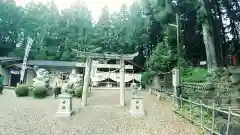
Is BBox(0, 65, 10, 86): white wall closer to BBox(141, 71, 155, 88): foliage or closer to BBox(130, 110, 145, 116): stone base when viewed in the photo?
BBox(141, 71, 155, 88): foliage

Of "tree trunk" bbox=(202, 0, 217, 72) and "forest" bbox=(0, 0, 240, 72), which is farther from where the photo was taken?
"forest" bbox=(0, 0, 240, 72)

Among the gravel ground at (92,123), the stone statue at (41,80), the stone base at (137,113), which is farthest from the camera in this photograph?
the stone statue at (41,80)

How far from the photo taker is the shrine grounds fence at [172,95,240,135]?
20.4ft

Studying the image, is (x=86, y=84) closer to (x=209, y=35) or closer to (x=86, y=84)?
(x=86, y=84)

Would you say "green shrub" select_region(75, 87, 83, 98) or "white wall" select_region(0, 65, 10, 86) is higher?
"white wall" select_region(0, 65, 10, 86)

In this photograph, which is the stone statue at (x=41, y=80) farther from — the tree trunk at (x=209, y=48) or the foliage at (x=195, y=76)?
the tree trunk at (x=209, y=48)

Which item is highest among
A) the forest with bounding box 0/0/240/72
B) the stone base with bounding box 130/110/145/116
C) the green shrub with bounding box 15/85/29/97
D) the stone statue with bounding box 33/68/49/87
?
the forest with bounding box 0/0/240/72

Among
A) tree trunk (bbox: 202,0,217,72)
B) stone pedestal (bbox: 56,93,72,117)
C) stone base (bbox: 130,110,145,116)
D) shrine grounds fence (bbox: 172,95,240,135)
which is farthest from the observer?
tree trunk (bbox: 202,0,217,72)

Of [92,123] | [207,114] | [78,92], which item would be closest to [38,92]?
[78,92]

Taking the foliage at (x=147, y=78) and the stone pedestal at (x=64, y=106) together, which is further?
the foliage at (x=147, y=78)

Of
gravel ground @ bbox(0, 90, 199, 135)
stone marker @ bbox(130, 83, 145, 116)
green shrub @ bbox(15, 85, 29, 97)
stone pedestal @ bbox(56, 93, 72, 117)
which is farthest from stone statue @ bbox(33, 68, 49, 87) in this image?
stone marker @ bbox(130, 83, 145, 116)

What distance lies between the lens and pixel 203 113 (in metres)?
7.32

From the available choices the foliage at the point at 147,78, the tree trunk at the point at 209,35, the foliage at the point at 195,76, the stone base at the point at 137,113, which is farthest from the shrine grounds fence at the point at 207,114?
the foliage at the point at 147,78

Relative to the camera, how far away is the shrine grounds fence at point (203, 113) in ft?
20.4
